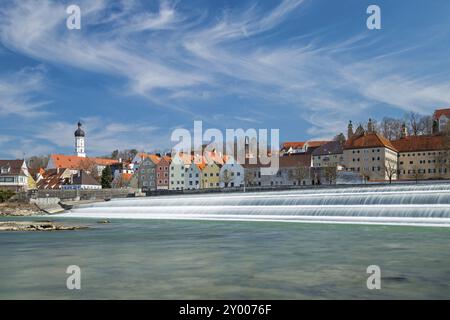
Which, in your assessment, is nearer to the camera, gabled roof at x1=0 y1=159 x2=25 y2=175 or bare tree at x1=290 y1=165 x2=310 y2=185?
bare tree at x1=290 y1=165 x2=310 y2=185

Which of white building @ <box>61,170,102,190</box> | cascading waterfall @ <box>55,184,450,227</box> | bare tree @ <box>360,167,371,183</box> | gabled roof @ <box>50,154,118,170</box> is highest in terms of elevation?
gabled roof @ <box>50,154,118,170</box>

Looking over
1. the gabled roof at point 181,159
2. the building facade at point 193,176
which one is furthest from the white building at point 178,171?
the building facade at point 193,176


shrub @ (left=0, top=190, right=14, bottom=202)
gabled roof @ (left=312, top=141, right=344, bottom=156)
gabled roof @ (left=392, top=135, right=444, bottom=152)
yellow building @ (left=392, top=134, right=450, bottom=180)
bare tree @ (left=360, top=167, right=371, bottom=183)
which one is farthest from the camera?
gabled roof @ (left=312, top=141, right=344, bottom=156)

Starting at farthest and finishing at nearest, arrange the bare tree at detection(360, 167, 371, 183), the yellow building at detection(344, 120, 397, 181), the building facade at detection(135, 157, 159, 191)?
the building facade at detection(135, 157, 159, 191) < the yellow building at detection(344, 120, 397, 181) < the bare tree at detection(360, 167, 371, 183)

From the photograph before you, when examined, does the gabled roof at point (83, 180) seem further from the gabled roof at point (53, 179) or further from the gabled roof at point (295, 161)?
the gabled roof at point (295, 161)

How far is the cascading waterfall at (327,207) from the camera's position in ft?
103

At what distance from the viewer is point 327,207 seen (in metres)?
37.1

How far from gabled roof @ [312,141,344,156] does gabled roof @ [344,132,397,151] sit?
20.3ft

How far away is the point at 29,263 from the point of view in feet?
56.2

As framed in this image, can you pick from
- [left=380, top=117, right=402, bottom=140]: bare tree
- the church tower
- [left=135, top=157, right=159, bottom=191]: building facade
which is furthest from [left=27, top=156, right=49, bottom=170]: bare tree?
[left=380, top=117, right=402, bottom=140]: bare tree

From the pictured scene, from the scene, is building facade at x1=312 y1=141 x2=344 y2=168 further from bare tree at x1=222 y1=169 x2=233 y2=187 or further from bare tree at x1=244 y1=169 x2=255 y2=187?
bare tree at x1=222 y1=169 x2=233 y2=187

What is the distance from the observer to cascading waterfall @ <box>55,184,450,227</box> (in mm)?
31266

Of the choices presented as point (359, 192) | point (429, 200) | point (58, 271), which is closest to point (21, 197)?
point (359, 192)
